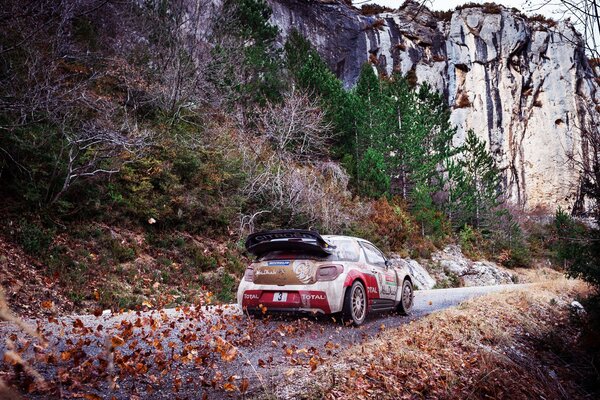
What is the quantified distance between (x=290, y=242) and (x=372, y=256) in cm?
199

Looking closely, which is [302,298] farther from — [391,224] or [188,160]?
[391,224]

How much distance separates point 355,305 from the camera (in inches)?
276

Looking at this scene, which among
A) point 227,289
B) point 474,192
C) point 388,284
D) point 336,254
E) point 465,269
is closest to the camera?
point 336,254

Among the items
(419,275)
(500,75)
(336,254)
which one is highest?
(500,75)

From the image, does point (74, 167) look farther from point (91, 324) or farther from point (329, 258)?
point (329, 258)

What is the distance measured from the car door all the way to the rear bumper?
1.32 meters

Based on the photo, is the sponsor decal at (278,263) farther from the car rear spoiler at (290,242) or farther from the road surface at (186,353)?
the road surface at (186,353)

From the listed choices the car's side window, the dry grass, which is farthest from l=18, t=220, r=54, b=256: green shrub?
the dry grass

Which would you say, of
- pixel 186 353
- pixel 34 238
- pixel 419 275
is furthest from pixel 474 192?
pixel 186 353

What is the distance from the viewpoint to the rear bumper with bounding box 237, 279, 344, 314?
6.55m

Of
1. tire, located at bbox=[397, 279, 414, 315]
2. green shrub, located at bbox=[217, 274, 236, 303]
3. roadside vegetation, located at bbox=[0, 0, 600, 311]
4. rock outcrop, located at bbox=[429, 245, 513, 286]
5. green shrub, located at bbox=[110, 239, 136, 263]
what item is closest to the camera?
tire, located at bbox=[397, 279, 414, 315]

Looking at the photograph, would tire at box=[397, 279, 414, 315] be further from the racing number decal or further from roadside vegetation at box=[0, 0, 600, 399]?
roadside vegetation at box=[0, 0, 600, 399]

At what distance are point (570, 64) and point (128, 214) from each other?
5090 cm

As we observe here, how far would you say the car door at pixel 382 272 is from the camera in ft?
25.5
